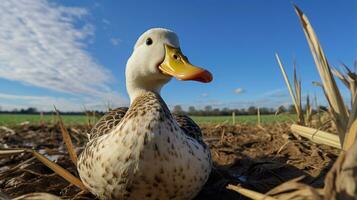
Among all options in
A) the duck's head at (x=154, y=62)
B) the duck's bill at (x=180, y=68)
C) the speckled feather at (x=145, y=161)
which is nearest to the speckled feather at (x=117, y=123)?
the duck's head at (x=154, y=62)

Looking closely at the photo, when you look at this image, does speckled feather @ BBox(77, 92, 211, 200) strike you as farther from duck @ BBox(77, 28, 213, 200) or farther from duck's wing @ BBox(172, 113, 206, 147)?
duck's wing @ BBox(172, 113, 206, 147)

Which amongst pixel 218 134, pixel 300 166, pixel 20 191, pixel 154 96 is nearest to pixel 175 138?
pixel 154 96

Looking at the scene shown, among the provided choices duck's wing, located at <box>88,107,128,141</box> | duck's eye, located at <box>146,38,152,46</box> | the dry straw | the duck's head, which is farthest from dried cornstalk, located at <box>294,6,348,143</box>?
duck's wing, located at <box>88,107,128,141</box>

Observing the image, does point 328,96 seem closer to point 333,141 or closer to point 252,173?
point 333,141

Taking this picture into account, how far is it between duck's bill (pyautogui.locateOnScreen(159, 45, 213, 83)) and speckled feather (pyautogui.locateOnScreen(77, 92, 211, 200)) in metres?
0.27

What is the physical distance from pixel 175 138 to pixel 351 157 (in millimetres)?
1142

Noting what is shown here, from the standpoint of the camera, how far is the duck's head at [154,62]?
2.58 m

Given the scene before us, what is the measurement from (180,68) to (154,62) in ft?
0.98

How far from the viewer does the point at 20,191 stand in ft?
9.24

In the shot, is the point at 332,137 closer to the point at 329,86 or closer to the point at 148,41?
the point at 329,86

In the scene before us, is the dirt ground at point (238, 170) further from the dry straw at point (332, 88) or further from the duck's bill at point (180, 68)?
the duck's bill at point (180, 68)

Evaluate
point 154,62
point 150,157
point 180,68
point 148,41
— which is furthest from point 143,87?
point 150,157

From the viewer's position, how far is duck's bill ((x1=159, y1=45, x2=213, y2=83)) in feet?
7.49

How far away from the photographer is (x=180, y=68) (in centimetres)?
248
